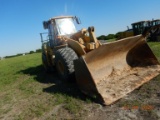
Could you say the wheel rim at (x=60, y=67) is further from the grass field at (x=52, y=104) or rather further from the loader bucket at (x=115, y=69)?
the loader bucket at (x=115, y=69)

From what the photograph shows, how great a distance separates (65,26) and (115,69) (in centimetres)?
289

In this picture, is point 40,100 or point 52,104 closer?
point 52,104

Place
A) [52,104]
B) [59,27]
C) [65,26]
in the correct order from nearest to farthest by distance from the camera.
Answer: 1. [52,104]
2. [59,27]
3. [65,26]

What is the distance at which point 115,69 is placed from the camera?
678 cm

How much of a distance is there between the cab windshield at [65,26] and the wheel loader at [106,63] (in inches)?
15.3

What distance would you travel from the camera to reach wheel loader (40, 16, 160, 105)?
548cm

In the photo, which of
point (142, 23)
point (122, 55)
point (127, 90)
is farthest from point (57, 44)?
point (142, 23)

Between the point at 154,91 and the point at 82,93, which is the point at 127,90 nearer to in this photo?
the point at 154,91

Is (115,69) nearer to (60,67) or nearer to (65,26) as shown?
(60,67)

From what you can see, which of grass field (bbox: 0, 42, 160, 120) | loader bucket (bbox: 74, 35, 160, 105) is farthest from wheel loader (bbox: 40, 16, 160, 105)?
grass field (bbox: 0, 42, 160, 120)

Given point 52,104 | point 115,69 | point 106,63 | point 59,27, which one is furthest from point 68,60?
point 59,27

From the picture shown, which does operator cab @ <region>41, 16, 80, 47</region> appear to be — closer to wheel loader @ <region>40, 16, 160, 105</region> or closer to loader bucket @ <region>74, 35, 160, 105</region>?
wheel loader @ <region>40, 16, 160, 105</region>

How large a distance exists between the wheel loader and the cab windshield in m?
0.39

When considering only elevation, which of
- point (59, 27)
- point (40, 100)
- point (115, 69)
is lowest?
point (40, 100)
